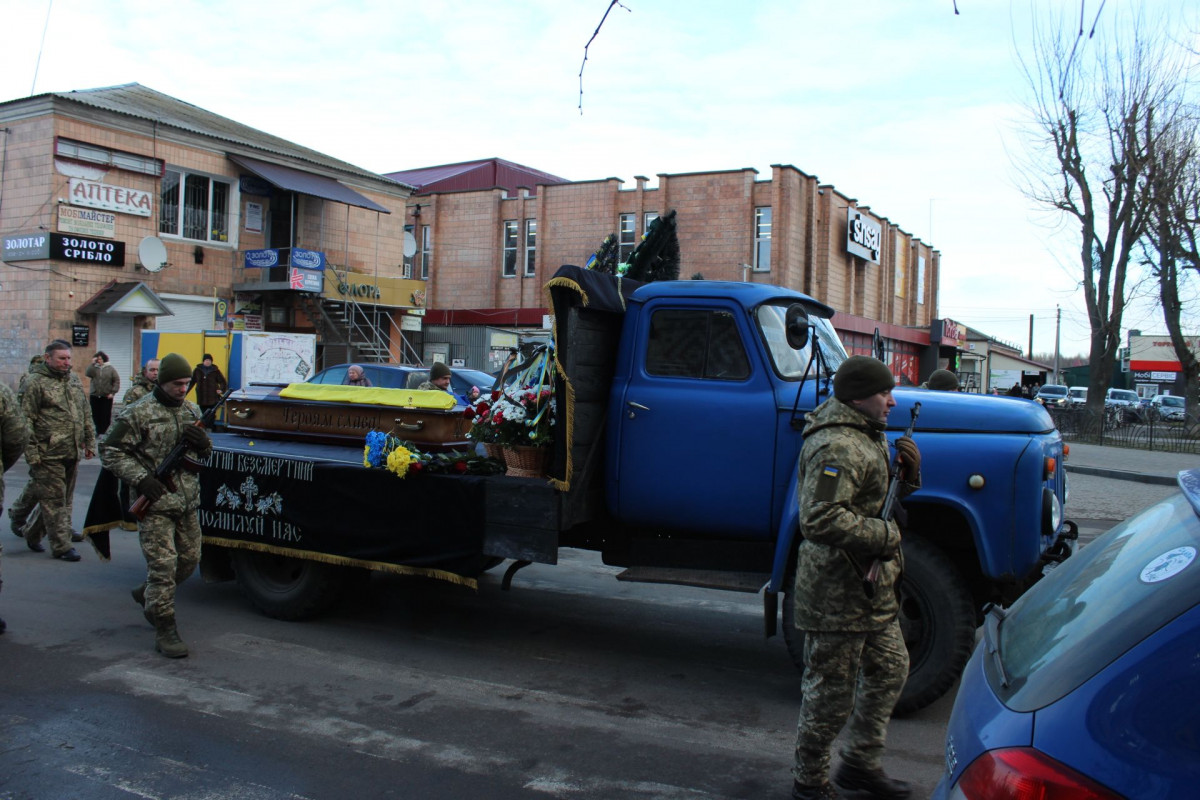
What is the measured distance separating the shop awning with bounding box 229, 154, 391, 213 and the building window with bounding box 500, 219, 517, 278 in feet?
39.4

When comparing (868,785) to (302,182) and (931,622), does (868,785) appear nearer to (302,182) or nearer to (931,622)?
(931,622)

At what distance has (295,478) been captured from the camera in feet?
20.8

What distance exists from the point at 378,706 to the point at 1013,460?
360cm

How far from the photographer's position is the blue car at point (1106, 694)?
5.61 ft

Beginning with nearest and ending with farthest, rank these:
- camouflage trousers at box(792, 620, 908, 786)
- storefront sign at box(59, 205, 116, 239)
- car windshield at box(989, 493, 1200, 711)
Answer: car windshield at box(989, 493, 1200, 711) < camouflage trousers at box(792, 620, 908, 786) < storefront sign at box(59, 205, 116, 239)

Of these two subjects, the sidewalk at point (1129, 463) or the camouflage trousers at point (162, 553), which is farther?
the sidewalk at point (1129, 463)

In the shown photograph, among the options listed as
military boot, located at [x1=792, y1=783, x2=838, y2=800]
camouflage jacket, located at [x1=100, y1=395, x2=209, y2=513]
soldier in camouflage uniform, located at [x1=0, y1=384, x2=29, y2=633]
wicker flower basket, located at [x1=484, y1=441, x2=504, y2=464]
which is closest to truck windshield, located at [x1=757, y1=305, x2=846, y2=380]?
wicker flower basket, located at [x1=484, y1=441, x2=504, y2=464]

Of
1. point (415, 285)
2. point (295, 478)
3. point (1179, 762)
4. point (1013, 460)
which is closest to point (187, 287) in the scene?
point (415, 285)

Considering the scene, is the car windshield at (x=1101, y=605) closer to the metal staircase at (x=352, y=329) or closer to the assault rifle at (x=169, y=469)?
the assault rifle at (x=169, y=469)

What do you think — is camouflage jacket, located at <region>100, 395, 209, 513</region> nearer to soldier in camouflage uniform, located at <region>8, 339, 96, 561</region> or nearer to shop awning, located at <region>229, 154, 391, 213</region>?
soldier in camouflage uniform, located at <region>8, 339, 96, 561</region>

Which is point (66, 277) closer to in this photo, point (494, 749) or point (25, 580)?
point (25, 580)

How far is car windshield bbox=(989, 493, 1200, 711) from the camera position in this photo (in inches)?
73.0

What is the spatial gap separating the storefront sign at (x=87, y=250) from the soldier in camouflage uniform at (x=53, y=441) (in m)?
Result: 15.2

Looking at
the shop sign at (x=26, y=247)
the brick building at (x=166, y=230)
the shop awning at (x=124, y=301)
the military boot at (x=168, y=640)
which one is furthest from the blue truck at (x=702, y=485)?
the brick building at (x=166, y=230)
